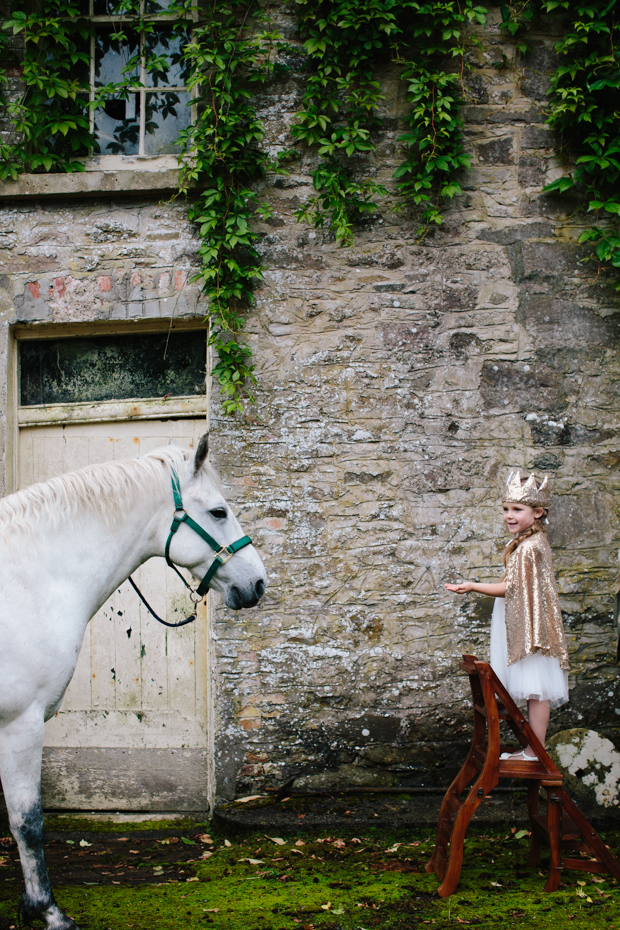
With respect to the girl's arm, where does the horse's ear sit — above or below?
above

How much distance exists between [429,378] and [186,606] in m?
2.22

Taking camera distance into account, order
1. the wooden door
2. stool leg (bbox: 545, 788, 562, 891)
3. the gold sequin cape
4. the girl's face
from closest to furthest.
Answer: stool leg (bbox: 545, 788, 562, 891), the gold sequin cape, the girl's face, the wooden door

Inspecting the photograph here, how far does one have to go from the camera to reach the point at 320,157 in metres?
4.47

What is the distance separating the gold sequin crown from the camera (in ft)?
10.7

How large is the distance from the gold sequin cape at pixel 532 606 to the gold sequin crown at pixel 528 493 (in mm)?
175

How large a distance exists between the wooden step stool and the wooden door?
180 cm

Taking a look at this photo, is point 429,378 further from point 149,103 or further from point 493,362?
point 149,103

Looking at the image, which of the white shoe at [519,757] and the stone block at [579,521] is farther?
the stone block at [579,521]

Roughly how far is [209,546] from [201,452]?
43cm

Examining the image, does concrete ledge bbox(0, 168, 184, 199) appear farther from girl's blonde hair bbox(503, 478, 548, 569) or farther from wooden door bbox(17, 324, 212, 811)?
girl's blonde hair bbox(503, 478, 548, 569)

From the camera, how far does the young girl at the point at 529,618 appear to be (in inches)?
124

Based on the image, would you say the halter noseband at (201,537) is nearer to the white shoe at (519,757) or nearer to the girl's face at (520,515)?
the girl's face at (520,515)

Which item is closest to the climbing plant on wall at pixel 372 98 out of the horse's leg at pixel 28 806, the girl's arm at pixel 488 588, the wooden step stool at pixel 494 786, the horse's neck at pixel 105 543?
the horse's neck at pixel 105 543

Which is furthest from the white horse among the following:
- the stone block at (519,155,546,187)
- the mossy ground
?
the stone block at (519,155,546,187)
